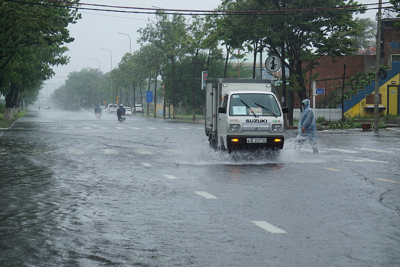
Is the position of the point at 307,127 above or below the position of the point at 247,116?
below

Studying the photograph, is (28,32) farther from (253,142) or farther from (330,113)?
(330,113)

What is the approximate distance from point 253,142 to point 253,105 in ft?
4.44

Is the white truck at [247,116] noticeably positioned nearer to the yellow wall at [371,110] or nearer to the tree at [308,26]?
the tree at [308,26]

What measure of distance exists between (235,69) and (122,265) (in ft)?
252

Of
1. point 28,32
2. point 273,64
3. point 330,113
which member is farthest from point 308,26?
point 28,32

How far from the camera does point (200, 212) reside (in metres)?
8.20

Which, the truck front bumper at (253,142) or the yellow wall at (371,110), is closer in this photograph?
the truck front bumper at (253,142)

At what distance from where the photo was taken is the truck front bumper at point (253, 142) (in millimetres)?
16062

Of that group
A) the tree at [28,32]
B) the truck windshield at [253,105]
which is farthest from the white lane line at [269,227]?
the tree at [28,32]

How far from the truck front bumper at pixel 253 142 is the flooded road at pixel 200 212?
0.47 m

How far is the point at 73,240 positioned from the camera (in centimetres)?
647

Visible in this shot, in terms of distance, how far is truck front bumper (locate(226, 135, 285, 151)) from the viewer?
1606 centimetres

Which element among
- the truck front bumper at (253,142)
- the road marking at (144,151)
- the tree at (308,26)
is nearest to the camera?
the truck front bumper at (253,142)

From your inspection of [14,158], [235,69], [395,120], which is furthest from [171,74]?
[14,158]
